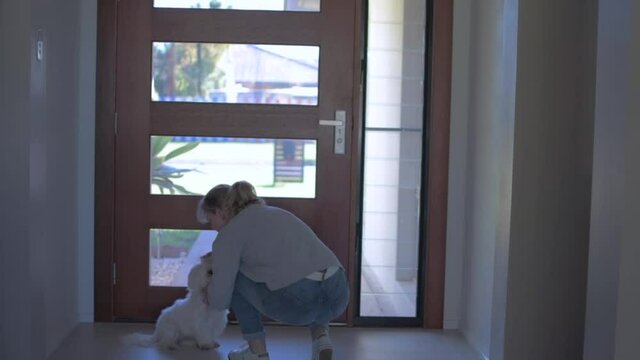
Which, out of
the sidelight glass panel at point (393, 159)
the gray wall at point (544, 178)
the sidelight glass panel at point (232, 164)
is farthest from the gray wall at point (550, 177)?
the sidelight glass panel at point (232, 164)

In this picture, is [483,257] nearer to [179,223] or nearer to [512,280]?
[512,280]

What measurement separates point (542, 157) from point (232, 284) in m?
1.31

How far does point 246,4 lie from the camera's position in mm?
4527

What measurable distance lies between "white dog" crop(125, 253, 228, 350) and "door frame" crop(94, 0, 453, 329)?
2.05ft

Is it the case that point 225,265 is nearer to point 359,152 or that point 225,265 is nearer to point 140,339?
point 140,339

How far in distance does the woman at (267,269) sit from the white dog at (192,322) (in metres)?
0.38

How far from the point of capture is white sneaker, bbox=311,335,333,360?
3646 mm

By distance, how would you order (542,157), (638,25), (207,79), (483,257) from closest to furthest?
(638,25), (542,157), (483,257), (207,79)

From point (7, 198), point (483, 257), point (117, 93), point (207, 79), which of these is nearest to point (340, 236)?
point (483, 257)

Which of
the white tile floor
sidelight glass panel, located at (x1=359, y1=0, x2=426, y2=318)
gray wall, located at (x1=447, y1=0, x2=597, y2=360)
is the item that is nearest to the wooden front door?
sidelight glass panel, located at (x1=359, y1=0, x2=426, y2=318)

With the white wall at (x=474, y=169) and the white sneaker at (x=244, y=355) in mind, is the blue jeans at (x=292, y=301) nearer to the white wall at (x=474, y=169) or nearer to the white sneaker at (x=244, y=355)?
the white sneaker at (x=244, y=355)

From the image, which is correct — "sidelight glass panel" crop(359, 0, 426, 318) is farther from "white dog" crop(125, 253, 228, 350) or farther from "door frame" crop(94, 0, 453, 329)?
"white dog" crop(125, 253, 228, 350)

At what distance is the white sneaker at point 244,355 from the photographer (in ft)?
12.1

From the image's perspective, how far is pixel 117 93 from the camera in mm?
4559
